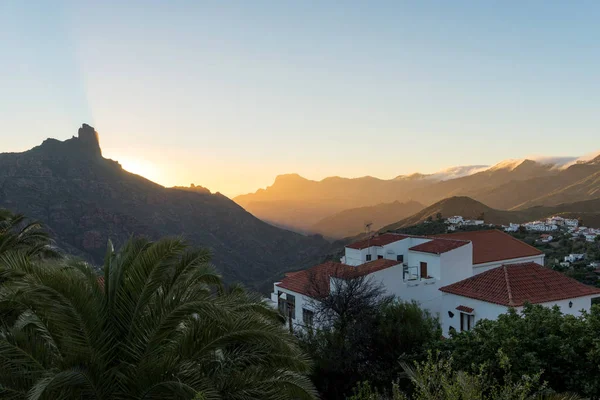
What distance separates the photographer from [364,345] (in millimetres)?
14328

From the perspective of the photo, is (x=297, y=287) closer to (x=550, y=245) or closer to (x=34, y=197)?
(x=550, y=245)

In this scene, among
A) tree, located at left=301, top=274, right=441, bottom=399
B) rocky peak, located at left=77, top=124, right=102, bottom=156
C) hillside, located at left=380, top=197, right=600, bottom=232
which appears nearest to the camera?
tree, located at left=301, top=274, right=441, bottom=399

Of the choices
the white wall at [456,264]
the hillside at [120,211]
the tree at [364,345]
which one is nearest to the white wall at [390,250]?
the white wall at [456,264]

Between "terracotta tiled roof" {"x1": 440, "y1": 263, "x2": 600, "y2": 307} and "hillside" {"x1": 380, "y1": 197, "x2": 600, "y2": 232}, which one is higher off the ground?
"hillside" {"x1": 380, "y1": 197, "x2": 600, "y2": 232}

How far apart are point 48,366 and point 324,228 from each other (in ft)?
493

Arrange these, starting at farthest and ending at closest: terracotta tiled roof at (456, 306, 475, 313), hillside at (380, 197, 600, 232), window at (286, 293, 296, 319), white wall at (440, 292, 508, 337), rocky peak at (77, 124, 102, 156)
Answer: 1. rocky peak at (77, 124, 102, 156)
2. hillside at (380, 197, 600, 232)
3. window at (286, 293, 296, 319)
4. terracotta tiled roof at (456, 306, 475, 313)
5. white wall at (440, 292, 508, 337)

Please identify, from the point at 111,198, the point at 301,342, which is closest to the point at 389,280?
the point at 301,342

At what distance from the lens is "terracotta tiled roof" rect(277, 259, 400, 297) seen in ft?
61.6

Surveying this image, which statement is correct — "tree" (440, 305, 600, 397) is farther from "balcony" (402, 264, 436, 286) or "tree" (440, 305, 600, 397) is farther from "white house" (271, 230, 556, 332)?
"balcony" (402, 264, 436, 286)

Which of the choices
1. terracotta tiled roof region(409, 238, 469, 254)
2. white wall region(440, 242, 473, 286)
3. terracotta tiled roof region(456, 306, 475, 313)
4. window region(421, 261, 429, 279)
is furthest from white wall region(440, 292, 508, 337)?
terracotta tiled roof region(409, 238, 469, 254)

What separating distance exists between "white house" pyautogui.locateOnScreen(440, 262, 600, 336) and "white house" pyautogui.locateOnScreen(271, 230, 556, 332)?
5.01ft

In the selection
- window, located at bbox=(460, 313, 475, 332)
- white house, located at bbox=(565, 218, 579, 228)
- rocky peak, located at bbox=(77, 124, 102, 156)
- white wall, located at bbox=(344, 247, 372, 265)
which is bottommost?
window, located at bbox=(460, 313, 475, 332)

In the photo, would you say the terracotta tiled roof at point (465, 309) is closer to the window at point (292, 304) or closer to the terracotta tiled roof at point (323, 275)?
the terracotta tiled roof at point (323, 275)

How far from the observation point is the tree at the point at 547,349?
9.58m
